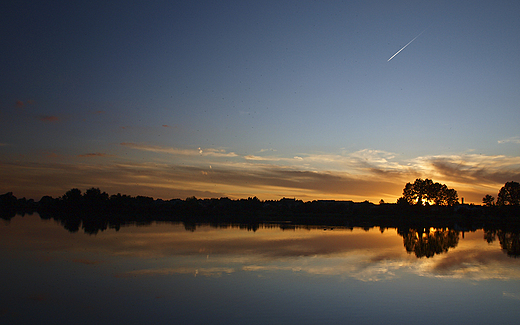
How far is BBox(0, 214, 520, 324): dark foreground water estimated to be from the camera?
36.1 ft

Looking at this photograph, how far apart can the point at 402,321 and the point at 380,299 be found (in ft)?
7.57

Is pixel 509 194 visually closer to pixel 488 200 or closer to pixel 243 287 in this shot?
pixel 488 200

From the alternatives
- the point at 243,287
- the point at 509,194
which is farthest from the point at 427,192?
the point at 243,287

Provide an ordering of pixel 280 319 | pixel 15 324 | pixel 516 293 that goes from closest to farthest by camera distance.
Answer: pixel 15 324 → pixel 280 319 → pixel 516 293

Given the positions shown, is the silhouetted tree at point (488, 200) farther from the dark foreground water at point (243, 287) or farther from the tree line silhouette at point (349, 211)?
the dark foreground water at point (243, 287)

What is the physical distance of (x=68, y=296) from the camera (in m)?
12.4

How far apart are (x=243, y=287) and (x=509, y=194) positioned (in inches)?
4110

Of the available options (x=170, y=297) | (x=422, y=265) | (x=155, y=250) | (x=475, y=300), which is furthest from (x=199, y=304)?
(x=422, y=265)

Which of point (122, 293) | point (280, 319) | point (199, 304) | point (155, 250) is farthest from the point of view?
point (155, 250)

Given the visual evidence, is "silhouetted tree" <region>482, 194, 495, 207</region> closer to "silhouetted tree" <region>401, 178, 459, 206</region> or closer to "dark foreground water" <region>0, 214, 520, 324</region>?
"silhouetted tree" <region>401, 178, 459, 206</region>

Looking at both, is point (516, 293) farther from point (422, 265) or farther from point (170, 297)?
point (170, 297)

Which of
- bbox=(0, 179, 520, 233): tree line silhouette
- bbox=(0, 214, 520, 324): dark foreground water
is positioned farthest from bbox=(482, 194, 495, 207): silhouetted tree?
bbox=(0, 214, 520, 324): dark foreground water

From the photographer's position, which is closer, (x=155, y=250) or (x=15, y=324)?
(x=15, y=324)

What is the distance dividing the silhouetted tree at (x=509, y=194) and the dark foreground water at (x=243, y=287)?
84.7 metres
